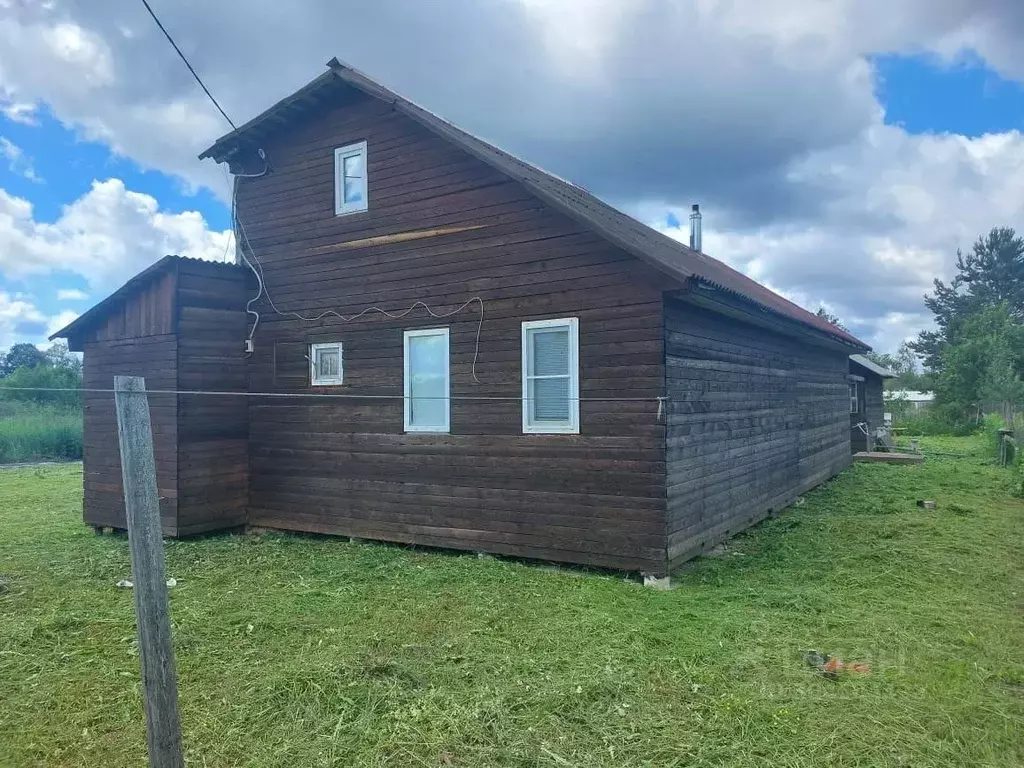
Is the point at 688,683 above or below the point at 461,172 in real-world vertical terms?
below

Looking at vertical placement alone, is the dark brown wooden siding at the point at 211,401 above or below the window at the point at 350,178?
below

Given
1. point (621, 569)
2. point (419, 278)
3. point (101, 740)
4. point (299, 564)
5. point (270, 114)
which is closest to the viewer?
point (101, 740)

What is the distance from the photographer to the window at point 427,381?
8.51m

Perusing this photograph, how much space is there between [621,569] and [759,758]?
360 centimetres

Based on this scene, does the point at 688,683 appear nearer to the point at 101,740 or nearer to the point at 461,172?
the point at 101,740

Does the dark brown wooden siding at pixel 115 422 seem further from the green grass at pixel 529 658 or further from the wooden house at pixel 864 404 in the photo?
the wooden house at pixel 864 404

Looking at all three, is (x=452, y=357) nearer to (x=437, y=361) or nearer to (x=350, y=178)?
(x=437, y=361)

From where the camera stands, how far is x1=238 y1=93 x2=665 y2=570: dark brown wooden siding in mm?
7191

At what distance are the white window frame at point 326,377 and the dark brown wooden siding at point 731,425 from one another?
459 centimetres

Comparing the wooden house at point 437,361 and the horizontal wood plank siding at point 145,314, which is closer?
the wooden house at point 437,361

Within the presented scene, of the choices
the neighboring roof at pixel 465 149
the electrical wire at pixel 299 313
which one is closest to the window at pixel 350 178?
the neighboring roof at pixel 465 149

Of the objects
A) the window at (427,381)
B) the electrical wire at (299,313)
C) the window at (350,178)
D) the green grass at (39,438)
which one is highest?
the window at (350,178)

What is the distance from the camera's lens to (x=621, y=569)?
7.20m

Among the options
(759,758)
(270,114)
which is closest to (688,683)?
(759,758)
